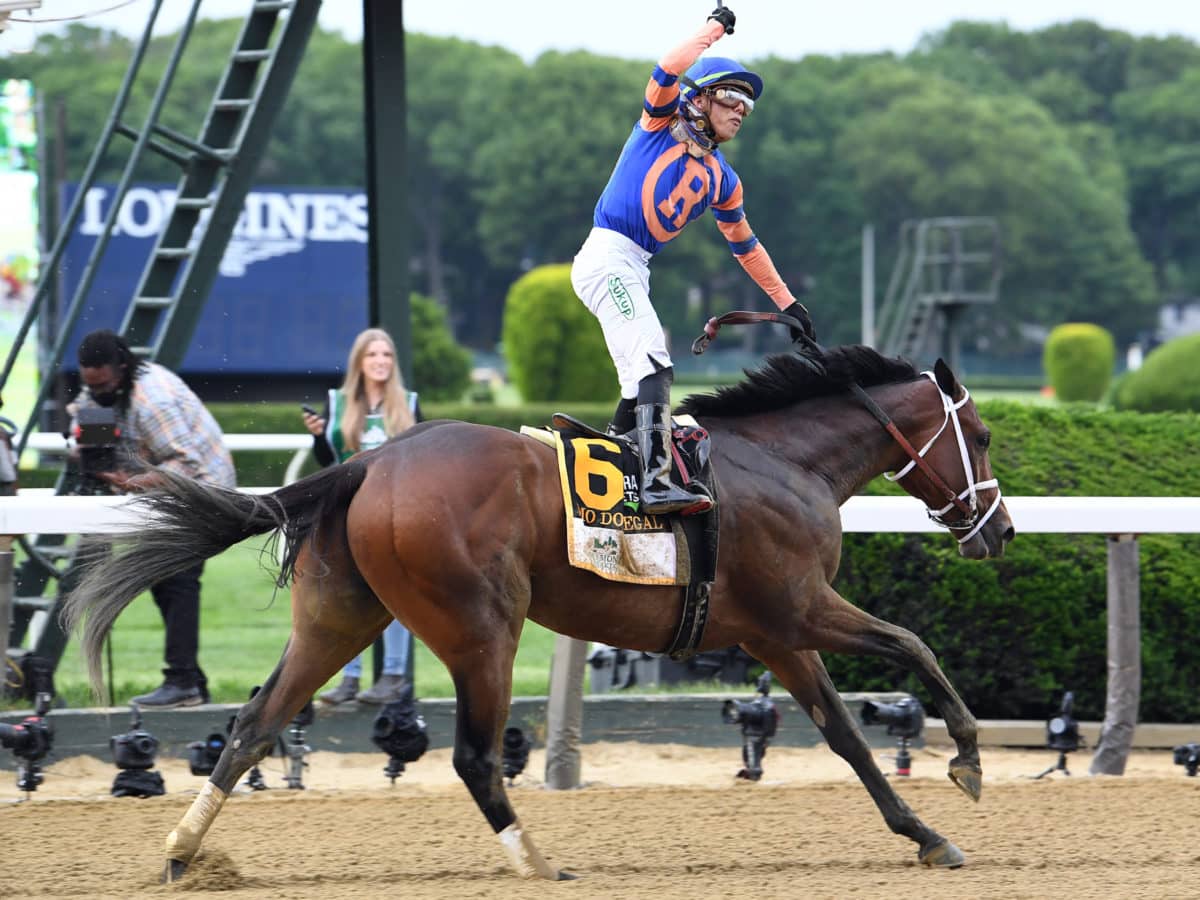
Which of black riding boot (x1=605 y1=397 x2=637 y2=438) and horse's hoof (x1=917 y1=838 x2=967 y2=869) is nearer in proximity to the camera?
horse's hoof (x1=917 y1=838 x2=967 y2=869)

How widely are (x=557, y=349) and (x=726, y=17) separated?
21.6m

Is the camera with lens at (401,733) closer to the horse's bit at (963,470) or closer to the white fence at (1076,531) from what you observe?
the white fence at (1076,531)

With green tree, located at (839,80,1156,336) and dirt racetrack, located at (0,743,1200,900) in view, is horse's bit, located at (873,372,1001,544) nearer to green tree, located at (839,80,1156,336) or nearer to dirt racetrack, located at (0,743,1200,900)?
dirt racetrack, located at (0,743,1200,900)

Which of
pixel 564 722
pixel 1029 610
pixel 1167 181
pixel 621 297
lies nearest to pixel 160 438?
pixel 564 722

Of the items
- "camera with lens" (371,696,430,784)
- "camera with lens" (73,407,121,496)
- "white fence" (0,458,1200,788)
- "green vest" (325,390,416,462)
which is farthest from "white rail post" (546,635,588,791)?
"camera with lens" (73,407,121,496)

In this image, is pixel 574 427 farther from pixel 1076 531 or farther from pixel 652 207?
pixel 1076 531

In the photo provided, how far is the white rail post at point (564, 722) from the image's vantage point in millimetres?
5930

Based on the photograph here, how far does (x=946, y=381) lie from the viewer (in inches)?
206

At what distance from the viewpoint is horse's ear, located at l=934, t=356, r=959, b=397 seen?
5.19 metres

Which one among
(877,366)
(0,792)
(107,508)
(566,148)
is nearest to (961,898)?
(877,366)

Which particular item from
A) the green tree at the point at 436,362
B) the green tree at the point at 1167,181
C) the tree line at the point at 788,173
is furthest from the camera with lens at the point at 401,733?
the green tree at the point at 1167,181

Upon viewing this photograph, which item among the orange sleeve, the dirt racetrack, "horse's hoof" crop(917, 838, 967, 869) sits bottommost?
the dirt racetrack

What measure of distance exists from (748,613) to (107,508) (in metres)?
2.20

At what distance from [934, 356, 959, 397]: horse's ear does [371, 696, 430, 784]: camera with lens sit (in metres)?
2.07
